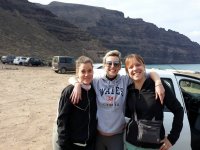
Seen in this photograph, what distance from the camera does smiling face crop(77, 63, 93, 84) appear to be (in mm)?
3924

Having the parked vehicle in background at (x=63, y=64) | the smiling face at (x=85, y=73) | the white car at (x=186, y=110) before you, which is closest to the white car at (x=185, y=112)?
the white car at (x=186, y=110)

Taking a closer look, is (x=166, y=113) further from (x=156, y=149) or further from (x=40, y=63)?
(x=40, y=63)

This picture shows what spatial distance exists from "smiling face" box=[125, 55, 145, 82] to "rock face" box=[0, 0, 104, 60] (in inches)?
3160

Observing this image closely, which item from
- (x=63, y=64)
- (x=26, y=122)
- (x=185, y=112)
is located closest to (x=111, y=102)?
(x=185, y=112)

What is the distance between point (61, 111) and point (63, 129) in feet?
0.60

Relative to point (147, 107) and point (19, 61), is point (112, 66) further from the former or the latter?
point (19, 61)

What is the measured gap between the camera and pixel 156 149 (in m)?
3.77

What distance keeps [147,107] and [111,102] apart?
0.40 metres

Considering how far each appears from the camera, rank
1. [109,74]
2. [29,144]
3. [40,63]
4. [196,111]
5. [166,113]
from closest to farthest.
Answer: [109,74], [166,113], [196,111], [29,144], [40,63]

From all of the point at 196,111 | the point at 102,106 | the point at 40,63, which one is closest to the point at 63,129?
the point at 102,106

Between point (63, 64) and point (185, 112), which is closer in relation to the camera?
point (185, 112)

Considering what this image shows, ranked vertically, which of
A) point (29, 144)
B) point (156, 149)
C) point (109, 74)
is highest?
point (109, 74)

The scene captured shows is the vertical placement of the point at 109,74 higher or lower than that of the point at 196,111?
higher

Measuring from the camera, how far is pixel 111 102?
154 inches
